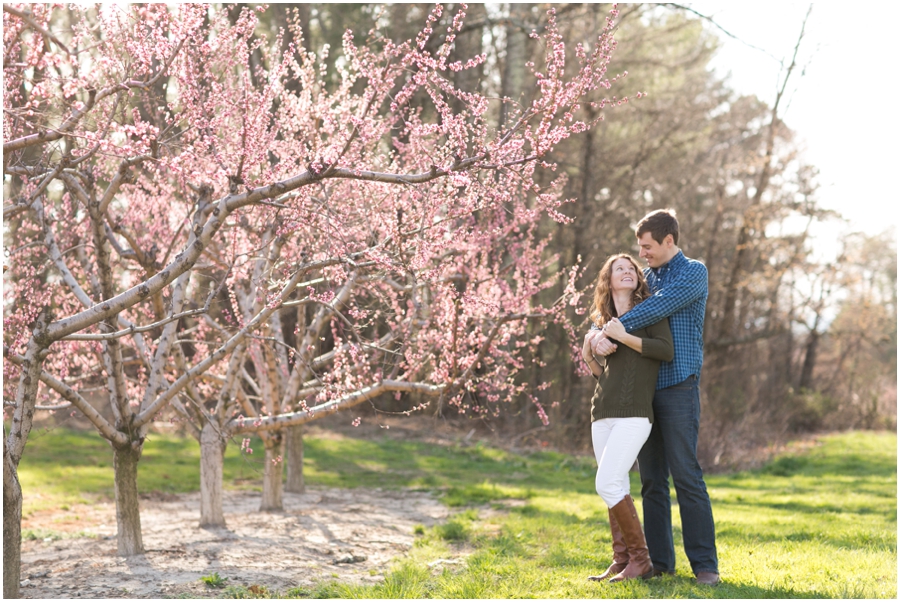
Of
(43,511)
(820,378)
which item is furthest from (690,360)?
(820,378)

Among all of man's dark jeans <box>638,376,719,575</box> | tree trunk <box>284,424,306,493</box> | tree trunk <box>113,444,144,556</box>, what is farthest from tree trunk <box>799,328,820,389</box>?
tree trunk <box>113,444,144,556</box>

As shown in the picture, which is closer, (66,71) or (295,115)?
(66,71)

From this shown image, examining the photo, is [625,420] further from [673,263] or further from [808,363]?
[808,363]

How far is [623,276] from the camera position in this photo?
423cm

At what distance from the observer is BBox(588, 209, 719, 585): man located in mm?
3988

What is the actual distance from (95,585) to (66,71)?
3966mm

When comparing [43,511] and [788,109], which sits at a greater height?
[788,109]

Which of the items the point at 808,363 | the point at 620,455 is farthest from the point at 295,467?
the point at 808,363

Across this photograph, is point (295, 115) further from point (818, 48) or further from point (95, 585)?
point (818, 48)

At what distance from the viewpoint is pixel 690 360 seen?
4117mm

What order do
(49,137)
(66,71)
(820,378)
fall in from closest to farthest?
(49,137)
(66,71)
(820,378)

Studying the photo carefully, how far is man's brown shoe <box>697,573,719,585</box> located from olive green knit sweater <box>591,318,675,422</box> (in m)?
0.83

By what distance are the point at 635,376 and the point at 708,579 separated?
3.58 ft

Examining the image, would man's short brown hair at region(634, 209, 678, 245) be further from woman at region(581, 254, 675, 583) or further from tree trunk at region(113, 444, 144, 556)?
tree trunk at region(113, 444, 144, 556)
